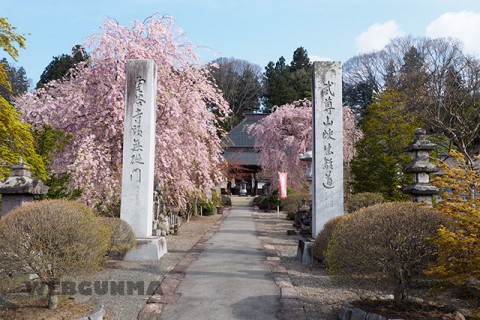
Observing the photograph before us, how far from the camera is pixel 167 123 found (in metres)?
12.6

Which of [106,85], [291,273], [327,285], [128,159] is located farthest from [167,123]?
[327,285]

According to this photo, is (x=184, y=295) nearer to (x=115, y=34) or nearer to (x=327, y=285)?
(x=327, y=285)

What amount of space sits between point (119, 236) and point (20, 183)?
92.4 inches

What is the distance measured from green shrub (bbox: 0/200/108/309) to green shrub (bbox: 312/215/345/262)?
501 cm

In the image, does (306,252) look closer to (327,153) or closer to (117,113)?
(327,153)

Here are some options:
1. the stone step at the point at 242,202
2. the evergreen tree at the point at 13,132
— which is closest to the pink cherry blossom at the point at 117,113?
the evergreen tree at the point at 13,132

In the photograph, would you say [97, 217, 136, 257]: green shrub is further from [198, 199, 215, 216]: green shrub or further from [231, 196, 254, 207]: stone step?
[231, 196, 254, 207]: stone step

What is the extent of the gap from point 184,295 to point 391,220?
3.47 metres

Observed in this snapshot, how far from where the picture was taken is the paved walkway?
17.9 feet

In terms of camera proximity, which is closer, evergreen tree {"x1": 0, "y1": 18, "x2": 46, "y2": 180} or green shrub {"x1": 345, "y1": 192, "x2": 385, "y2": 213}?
evergreen tree {"x1": 0, "y1": 18, "x2": 46, "y2": 180}

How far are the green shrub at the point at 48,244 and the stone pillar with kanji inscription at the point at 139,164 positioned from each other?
414cm

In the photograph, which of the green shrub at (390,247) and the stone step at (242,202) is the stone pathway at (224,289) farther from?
the stone step at (242,202)

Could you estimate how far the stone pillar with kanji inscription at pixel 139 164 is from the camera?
949 centimetres

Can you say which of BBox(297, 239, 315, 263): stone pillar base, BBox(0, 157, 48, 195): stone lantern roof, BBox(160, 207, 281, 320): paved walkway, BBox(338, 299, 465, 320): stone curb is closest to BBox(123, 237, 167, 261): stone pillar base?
BBox(160, 207, 281, 320): paved walkway
